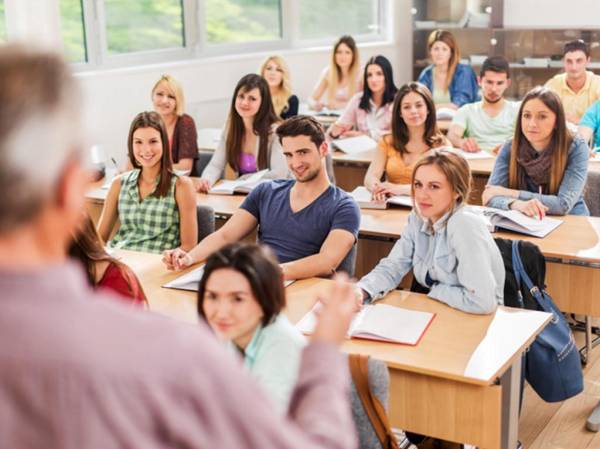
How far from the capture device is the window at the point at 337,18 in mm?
8242

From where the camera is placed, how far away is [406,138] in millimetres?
4543

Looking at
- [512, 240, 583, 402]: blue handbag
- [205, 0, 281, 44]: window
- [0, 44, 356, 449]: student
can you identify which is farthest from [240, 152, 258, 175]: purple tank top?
[0, 44, 356, 449]: student

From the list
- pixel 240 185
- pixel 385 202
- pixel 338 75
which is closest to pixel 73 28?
pixel 240 185

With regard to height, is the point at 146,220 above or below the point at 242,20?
below

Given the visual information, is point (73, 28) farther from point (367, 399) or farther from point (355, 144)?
point (367, 399)

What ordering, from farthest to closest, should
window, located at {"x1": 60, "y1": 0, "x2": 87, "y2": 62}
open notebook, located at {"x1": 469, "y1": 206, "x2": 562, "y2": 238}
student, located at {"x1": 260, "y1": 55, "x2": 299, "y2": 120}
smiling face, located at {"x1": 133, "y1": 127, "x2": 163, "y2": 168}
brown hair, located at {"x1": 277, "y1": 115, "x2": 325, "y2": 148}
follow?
student, located at {"x1": 260, "y1": 55, "x2": 299, "y2": 120}, window, located at {"x1": 60, "y1": 0, "x2": 87, "y2": 62}, smiling face, located at {"x1": 133, "y1": 127, "x2": 163, "y2": 168}, open notebook, located at {"x1": 469, "y1": 206, "x2": 562, "y2": 238}, brown hair, located at {"x1": 277, "y1": 115, "x2": 325, "y2": 148}

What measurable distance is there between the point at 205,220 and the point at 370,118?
2.68m

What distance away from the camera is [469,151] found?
5.12 metres

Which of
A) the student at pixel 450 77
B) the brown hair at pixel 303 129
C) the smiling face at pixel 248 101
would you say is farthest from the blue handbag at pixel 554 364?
the student at pixel 450 77

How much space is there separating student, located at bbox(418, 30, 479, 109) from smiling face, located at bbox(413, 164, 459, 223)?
162 inches

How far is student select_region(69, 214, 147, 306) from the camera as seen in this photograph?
252 centimetres

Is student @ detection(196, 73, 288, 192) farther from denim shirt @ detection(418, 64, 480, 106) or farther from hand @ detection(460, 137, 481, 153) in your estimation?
denim shirt @ detection(418, 64, 480, 106)

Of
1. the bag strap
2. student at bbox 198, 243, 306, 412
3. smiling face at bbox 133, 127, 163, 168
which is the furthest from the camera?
smiling face at bbox 133, 127, 163, 168

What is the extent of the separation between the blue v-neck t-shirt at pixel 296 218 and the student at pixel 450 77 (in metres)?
3.73
